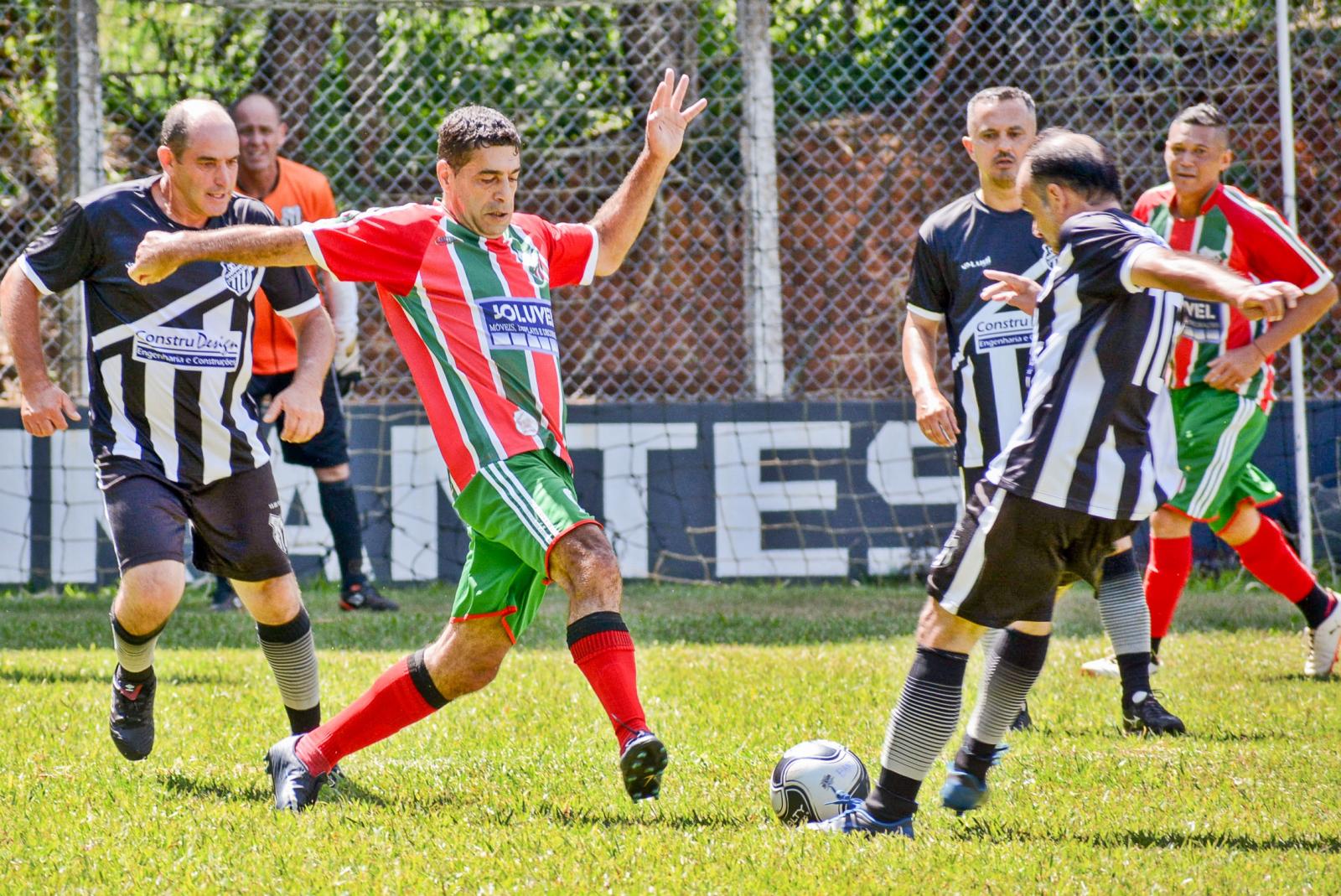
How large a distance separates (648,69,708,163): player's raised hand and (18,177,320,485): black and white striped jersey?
4.33 feet

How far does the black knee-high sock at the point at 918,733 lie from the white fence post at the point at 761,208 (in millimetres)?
5580

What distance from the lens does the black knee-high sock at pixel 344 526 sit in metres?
7.94

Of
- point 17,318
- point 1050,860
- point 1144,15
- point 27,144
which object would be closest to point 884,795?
point 1050,860

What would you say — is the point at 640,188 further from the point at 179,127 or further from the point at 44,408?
the point at 44,408

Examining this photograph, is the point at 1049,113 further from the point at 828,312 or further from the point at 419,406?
the point at 419,406

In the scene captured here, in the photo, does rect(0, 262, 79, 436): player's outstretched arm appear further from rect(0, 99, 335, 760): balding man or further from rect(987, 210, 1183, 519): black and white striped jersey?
rect(987, 210, 1183, 519): black and white striped jersey

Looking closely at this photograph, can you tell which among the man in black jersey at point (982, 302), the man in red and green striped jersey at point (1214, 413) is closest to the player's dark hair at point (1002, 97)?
the man in black jersey at point (982, 302)

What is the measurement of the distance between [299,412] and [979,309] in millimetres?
2127

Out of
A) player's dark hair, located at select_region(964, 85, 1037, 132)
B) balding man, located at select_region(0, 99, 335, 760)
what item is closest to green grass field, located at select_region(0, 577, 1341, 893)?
balding man, located at select_region(0, 99, 335, 760)

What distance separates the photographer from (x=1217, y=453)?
231 inches

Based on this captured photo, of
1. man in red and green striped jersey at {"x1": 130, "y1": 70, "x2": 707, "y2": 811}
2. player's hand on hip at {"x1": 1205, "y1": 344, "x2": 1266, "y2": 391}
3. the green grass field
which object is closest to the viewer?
the green grass field

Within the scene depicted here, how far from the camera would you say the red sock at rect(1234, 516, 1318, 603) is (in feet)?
19.7

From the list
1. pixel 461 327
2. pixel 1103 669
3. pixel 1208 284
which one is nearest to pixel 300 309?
pixel 461 327

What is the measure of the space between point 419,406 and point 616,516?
1.36m
